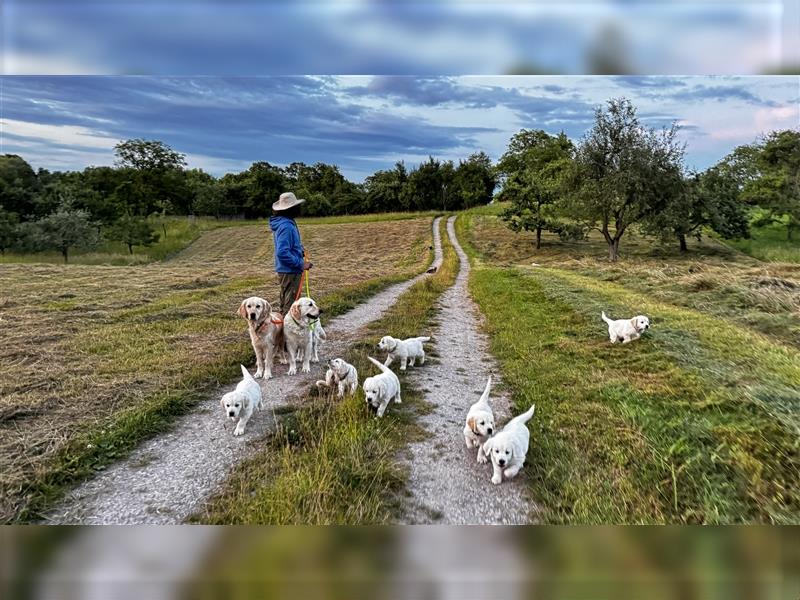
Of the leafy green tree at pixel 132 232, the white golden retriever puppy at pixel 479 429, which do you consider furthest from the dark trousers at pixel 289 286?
the white golden retriever puppy at pixel 479 429

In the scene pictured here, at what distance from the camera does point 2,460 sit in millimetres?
2211

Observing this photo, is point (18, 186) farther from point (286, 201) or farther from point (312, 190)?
point (312, 190)

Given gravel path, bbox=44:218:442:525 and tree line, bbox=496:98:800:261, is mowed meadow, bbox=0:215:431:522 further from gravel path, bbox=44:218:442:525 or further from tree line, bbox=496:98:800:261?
tree line, bbox=496:98:800:261

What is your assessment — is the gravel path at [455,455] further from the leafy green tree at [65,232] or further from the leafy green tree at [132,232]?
the leafy green tree at [65,232]

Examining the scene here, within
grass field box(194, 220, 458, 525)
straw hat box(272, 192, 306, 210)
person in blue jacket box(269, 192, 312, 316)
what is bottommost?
grass field box(194, 220, 458, 525)

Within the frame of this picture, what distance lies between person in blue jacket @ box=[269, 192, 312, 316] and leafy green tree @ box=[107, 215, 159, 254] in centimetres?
165

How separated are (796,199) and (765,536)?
2.87 m

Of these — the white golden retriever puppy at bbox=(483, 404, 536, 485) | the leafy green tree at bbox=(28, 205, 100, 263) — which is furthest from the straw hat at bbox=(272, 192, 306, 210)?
the white golden retriever puppy at bbox=(483, 404, 536, 485)

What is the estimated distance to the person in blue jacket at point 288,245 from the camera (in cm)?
376

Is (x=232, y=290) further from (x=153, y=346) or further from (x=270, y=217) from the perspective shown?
(x=270, y=217)

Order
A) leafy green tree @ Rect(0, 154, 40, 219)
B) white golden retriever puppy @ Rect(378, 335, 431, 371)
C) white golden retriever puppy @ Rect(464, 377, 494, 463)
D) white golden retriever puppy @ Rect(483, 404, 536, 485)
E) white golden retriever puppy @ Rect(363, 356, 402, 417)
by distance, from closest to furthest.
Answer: white golden retriever puppy @ Rect(483, 404, 536, 485) → white golden retriever puppy @ Rect(464, 377, 494, 463) → white golden retriever puppy @ Rect(363, 356, 402, 417) → leafy green tree @ Rect(0, 154, 40, 219) → white golden retriever puppy @ Rect(378, 335, 431, 371)

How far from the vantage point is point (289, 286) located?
4.39m

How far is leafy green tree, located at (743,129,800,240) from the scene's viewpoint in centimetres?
276

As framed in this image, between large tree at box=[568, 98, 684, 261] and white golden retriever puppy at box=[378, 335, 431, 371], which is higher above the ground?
large tree at box=[568, 98, 684, 261]
